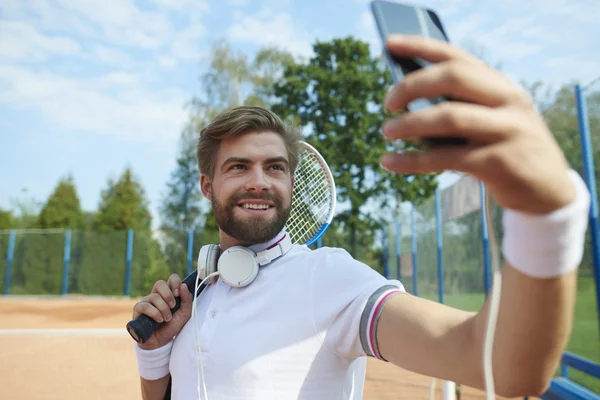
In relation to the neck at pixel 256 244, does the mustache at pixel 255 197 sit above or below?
above

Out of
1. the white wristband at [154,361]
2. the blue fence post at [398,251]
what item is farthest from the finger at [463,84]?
the blue fence post at [398,251]

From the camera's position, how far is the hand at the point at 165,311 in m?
1.54

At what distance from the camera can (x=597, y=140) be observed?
3.86 metres

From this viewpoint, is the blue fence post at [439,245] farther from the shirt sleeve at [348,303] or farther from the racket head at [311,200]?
the shirt sleeve at [348,303]

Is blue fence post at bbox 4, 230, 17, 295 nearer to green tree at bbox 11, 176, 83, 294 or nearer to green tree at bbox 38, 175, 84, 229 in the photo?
green tree at bbox 11, 176, 83, 294

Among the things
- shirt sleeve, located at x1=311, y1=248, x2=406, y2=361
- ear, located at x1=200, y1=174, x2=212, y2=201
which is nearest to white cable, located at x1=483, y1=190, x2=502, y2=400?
shirt sleeve, located at x1=311, y1=248, x2=406, y2=361

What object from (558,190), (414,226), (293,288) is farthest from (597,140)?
(414,226)

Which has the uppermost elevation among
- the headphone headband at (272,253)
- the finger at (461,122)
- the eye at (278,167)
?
the eye at (278,167)

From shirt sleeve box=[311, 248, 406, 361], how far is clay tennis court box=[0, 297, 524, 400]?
384cm

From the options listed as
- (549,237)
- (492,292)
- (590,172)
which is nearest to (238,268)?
(492,292)

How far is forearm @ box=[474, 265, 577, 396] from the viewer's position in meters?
0.67

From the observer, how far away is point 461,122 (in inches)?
21.7

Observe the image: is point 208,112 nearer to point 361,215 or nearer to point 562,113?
point 361,215

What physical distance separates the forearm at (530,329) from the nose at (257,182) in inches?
39.9
